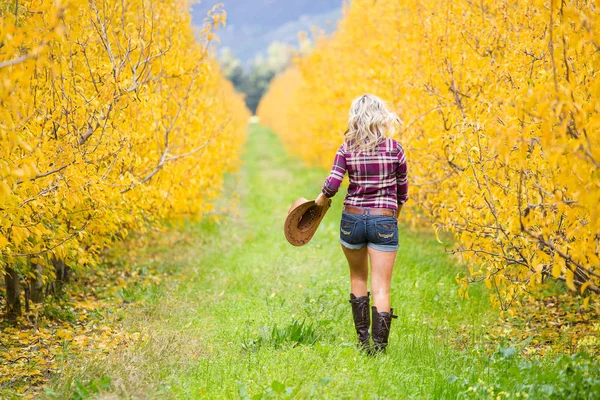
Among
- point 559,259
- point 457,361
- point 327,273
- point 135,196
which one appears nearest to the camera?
point 559,259

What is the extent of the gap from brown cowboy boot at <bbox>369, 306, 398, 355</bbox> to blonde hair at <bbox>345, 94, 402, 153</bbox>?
120 cm

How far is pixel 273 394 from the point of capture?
3227 mm

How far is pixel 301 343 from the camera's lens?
13.8 ft

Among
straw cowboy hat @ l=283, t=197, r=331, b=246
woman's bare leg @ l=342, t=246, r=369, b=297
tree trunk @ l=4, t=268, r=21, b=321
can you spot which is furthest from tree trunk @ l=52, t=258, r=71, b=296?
woman's bare leg @ l=342, t=246, r=369, b=297

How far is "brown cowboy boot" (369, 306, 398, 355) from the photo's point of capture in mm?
3964

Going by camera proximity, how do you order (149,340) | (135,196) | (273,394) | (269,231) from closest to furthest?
(273,394), (149,340), (135,196), (269,231)

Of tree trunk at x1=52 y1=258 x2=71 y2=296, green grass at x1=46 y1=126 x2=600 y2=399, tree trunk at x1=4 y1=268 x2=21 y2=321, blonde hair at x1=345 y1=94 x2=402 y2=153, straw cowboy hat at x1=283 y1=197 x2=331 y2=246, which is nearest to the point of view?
green grass at x1=46 y1=126 x2=600 y2=399

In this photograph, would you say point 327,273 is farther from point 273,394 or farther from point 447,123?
point 273,394

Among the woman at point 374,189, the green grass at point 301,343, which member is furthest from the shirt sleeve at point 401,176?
the green grass at point 301,343

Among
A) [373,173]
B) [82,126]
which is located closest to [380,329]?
[373,173]

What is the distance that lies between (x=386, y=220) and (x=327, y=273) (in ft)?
9.71

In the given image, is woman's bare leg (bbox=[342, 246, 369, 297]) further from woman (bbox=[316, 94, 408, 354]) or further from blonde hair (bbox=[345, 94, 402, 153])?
blonde hair (bbox=[345, 94, 402, 153])

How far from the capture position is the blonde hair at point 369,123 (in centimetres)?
378

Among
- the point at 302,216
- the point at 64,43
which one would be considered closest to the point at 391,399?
the point at 302,216
